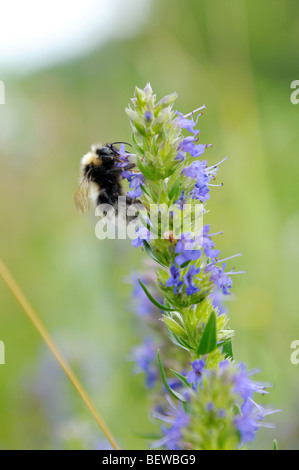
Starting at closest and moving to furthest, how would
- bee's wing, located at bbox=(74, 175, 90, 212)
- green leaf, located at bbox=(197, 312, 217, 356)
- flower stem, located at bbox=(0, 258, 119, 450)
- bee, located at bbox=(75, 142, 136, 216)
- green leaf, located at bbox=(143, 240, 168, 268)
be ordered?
green leaf, located at bbox=(197, 312, 217, 356) < green leaf, located at bbox=(143, 240, 168, 268) < flower stem, located at bbox=(0, 258, 119, 450) < bee, located at bbox=(75, 142, 136, 216) < bee's wing, located at bbox=(74, 175, 90, 212)

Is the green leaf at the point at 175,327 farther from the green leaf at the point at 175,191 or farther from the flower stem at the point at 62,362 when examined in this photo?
the flower stem at the point at 62,362

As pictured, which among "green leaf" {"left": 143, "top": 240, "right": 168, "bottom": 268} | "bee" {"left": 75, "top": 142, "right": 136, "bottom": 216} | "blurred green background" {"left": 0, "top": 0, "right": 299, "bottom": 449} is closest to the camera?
"green leaf" {"left": 143, "top": 240, "right": 168, "bottom": 268}

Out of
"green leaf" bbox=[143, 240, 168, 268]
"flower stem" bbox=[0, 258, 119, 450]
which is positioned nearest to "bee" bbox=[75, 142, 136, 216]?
"flower stem" bbox=[0, 258, 119, 450]

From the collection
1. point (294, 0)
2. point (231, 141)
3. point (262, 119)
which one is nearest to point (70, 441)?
point (231, 141)

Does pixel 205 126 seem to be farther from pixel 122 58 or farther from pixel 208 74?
pixel 122 58

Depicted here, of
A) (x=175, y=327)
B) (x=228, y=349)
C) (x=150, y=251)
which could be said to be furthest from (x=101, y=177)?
(x=228, y=349)

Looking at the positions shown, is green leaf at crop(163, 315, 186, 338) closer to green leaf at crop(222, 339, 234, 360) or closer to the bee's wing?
green leaf at crop(222, 339, 234, 360)

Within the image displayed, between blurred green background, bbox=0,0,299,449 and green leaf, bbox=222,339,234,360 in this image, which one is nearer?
green leaf, bbox=222,339,234,360

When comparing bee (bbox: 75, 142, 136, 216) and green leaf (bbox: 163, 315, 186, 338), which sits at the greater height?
bee (bbox: 75, 142, 136, 216)
